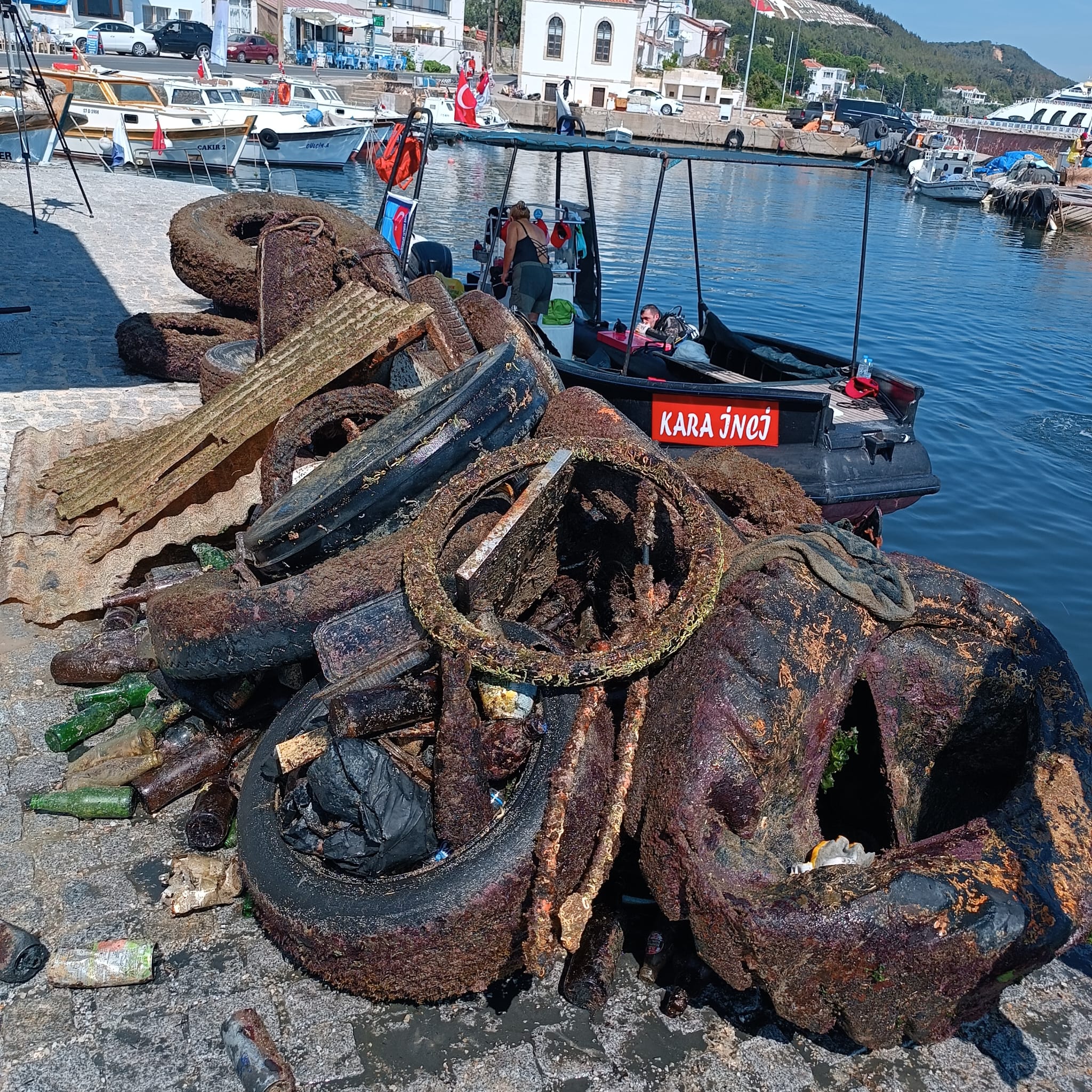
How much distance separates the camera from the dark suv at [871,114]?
66250 millimetres

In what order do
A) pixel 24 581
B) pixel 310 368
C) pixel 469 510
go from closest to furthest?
pixel 469 510 < pixel 24 581 < pixel 310 368

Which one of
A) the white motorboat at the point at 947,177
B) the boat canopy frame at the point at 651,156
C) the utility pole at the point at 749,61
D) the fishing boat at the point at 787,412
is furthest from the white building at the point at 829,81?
the fishing boat at the point at 787,412

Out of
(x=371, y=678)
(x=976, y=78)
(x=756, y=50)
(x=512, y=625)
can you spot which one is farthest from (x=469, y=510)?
(x=976, y=78)

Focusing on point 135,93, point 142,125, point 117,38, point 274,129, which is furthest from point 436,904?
point 117,38

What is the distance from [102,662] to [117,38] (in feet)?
184

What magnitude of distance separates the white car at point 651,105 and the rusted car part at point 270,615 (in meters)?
63.4

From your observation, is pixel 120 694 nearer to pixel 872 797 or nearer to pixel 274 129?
pixel 872 797

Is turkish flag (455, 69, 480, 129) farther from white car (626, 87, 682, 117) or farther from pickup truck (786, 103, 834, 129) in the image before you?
pickup truck (786, 103, 834, 129)

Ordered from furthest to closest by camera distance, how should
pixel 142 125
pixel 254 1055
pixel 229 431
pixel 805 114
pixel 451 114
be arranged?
1. pixel 805 114
2. pixel 451 114
3. pixel 142 125
4. pixel 229 431
5. pixel 254 1055

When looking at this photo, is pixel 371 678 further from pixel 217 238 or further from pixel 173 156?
pixel 173 156

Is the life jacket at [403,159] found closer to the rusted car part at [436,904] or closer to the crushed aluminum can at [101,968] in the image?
the rusted car part at [436,904]

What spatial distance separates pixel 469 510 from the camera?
4.09m

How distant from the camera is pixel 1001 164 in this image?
168 ft

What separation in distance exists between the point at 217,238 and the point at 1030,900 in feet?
31.3
